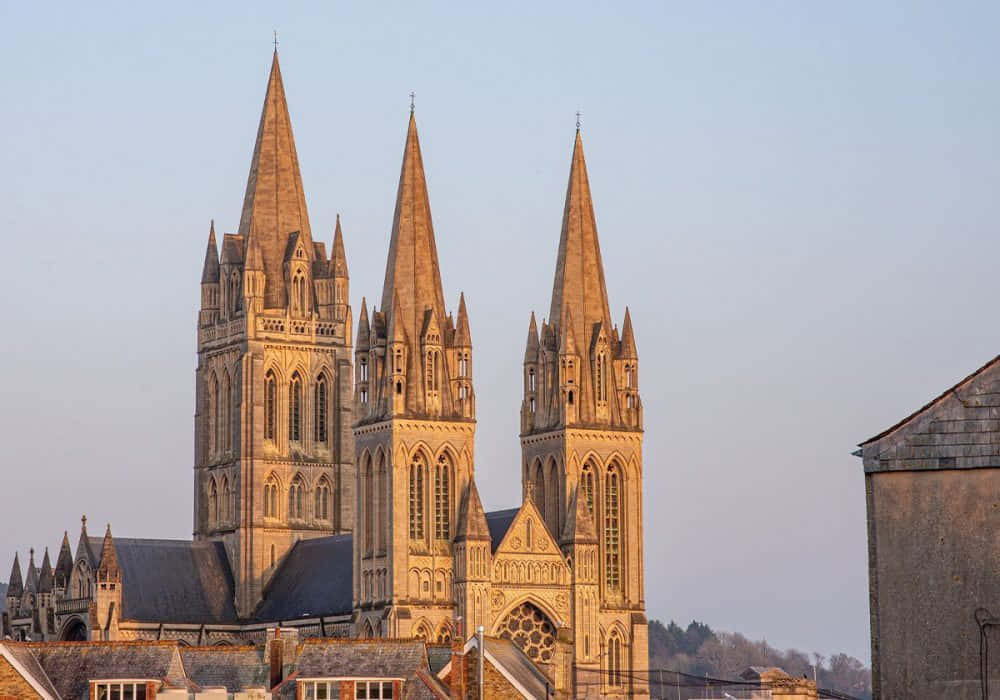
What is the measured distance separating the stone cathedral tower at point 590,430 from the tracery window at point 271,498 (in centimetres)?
1733

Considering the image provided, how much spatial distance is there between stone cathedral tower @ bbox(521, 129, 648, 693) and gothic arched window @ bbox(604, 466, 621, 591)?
4 cm

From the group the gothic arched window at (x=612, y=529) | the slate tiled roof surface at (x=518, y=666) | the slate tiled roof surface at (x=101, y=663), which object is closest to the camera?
the slate tiled roof surface at (x=101, y=663)

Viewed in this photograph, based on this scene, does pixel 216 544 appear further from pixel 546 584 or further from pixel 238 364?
pixel 546 584

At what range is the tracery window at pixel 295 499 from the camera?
12950 centimetres

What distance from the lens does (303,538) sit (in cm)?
12938

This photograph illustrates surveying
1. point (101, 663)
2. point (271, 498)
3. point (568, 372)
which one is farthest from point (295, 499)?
point (101, 663)

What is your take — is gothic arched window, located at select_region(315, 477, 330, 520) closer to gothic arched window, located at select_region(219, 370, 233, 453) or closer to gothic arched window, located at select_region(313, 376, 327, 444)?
gothic arched window, located at select_region(313, 376, 327, 444)

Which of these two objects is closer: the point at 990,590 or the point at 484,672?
the point at 990,590

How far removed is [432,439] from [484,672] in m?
49.5

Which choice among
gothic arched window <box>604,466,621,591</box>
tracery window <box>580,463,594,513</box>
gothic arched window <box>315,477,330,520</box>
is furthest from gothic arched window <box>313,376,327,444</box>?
gothic arched window <box>604,466,621,591</box>

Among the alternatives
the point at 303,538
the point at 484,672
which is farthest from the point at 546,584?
the point at 484,672

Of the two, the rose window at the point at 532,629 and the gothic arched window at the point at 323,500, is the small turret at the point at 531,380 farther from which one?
the gothic arched window at the point at 323,500

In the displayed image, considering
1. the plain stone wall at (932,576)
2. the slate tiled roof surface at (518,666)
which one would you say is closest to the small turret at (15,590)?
the slate tiled roof surface at (518,666)

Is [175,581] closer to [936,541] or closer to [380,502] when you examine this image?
[380,502]
